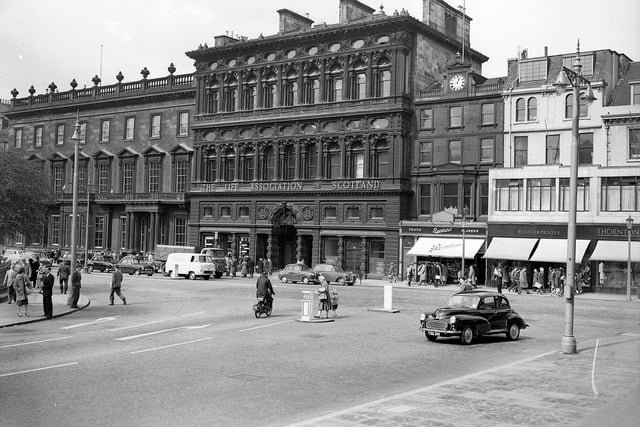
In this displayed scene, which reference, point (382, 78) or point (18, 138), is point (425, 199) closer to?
point (382, 78)

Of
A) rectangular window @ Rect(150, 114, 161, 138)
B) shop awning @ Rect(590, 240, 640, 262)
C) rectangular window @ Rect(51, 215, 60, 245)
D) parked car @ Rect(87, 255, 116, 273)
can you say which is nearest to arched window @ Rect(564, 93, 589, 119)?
shop awning @ Rect(590, 240, 640, 262)

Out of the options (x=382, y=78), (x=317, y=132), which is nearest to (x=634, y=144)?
(x=382, y=78)

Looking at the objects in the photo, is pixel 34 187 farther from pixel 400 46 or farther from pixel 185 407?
pixel 185 407

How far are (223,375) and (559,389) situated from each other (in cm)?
689

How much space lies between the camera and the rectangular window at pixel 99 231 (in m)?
78.5

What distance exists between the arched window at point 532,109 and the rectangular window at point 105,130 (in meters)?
45.3

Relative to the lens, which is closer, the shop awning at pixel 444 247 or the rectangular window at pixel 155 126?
the shop awning at pixel 444 247

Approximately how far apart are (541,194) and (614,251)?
21.5 feet

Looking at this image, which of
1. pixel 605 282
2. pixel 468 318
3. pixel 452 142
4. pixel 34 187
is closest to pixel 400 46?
pixel 452 142

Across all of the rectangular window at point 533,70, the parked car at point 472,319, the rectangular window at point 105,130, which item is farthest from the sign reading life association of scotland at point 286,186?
the parked car at point 472,319

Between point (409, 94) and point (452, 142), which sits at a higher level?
point (409, 94)

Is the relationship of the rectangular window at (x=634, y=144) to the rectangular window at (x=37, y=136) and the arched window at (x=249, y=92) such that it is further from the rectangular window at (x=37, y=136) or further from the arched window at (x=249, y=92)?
the rectangular window at (x=37, y=136)

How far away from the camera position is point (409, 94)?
58.7 meters

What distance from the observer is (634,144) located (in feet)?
159
